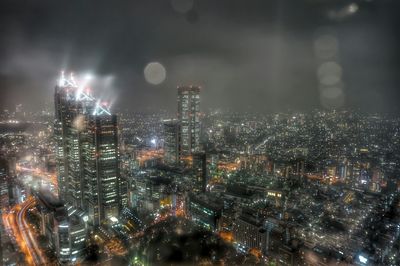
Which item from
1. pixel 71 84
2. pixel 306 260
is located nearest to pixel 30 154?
pixel 71 84

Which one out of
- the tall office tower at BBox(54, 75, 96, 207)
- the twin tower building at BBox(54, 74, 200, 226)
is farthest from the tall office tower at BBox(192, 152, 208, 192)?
the tall office tower at BBox(54, 75, 96, 207)

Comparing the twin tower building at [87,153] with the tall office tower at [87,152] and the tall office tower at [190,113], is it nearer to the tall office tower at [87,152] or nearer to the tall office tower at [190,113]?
the tall office tower at [87,152]

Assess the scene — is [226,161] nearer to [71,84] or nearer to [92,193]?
[92,193]

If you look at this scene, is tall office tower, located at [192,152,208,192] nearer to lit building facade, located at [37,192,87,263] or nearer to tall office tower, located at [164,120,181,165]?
tall office tower, located at [164,120,181,165]

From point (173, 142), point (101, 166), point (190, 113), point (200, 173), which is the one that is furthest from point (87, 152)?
point (190, 113)

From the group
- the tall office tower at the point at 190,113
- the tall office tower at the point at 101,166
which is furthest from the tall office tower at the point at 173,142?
the tall office tower at the point at 101,166

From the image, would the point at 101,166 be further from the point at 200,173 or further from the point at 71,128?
the point at 200,173
